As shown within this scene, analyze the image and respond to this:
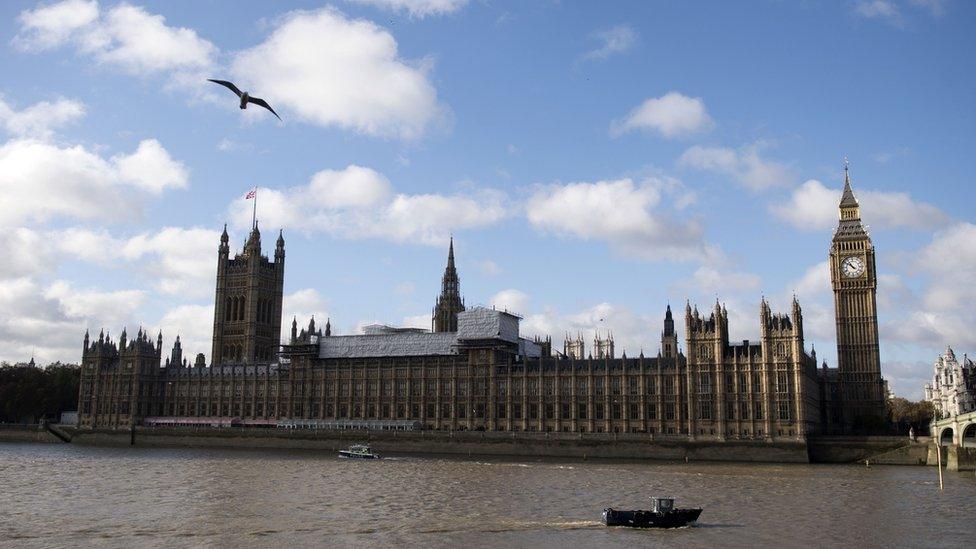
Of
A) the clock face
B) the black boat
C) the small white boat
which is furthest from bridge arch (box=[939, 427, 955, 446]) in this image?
the black boat

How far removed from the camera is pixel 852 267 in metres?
153

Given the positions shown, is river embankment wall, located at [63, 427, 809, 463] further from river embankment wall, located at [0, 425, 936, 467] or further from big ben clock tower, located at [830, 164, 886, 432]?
big ben clock tower, located at [830, 164, 886, 432]

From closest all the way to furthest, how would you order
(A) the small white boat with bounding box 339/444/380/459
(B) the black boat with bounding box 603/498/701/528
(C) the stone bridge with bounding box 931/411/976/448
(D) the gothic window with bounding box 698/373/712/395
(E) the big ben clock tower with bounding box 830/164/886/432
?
1. (B) the black boat with bounding box 603/498/701/528
2. (C) the stone bridge with bounding box 931/411/976/448
3. (A) the small white boat with bounding box 339/444/380/459
4. (D) the gothic window with bounding box 698/373/712/395
5. (E) the big ben clock tower with bounding box 830/164/886/432

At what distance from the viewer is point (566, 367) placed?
148750 mm

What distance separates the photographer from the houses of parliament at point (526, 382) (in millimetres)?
132625

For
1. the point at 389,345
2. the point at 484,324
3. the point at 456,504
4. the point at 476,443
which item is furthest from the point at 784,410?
the point at 456,504

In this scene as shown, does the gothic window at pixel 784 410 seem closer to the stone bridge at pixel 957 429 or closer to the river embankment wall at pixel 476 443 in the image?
the river embankment wall at pixel 476 443

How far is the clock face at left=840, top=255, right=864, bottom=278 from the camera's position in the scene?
152 m

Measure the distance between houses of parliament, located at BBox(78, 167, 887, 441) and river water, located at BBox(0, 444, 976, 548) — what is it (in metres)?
27.4


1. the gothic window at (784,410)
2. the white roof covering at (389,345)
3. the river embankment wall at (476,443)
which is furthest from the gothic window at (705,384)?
the white roof covering at (389,345)

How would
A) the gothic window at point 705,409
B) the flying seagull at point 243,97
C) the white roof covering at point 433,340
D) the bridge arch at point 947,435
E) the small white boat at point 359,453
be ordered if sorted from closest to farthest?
the flying seagull at point 243,97
the bridge arch at point 947,435
the small white boat at point 359,453
the gothic window at point 705,409
the white roof covering at point 433,340

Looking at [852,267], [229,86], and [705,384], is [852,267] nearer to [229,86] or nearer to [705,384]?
[705,384]

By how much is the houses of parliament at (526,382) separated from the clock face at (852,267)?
0.22 m

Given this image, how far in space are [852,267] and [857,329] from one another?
10.7m
